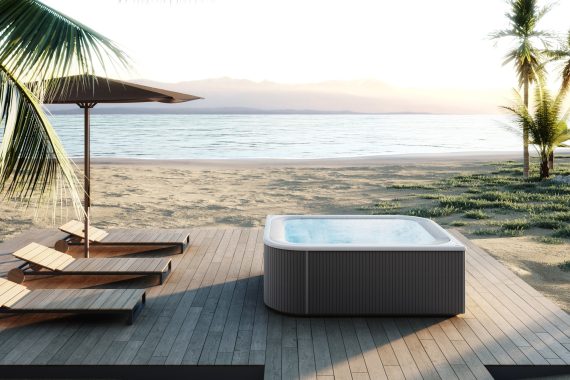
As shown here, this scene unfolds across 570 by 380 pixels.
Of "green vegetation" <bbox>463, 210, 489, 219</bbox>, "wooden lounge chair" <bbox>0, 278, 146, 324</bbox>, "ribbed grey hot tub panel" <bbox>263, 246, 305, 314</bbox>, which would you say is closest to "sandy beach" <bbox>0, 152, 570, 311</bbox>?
"green vegetation" <bbox>463, 210, 489, 219</bbox>

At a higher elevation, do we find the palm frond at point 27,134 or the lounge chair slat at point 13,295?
the palm frond at point 27,134

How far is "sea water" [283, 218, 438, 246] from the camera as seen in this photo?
19.9 ft

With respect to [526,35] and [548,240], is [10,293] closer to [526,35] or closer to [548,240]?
[548,240]

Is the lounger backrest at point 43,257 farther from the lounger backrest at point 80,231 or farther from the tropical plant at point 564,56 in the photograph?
the tropical plant at point 564,56

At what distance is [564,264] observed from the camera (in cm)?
723

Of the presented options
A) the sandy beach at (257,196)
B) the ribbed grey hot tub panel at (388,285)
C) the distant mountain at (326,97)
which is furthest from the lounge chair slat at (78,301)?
the distant mountain at (326,97)

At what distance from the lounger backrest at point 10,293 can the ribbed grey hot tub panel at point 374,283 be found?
203cm

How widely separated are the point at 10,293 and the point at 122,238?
242cm

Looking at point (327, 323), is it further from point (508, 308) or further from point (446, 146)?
point (446, 146)

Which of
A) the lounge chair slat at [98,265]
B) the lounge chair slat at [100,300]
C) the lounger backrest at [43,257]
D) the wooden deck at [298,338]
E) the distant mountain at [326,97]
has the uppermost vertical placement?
the distant mountain at [326,97]

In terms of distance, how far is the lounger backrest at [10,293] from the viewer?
4.60m

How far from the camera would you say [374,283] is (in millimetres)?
4785

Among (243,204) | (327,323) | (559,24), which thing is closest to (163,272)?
(327,323)

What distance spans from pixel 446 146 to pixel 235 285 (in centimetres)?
3251
